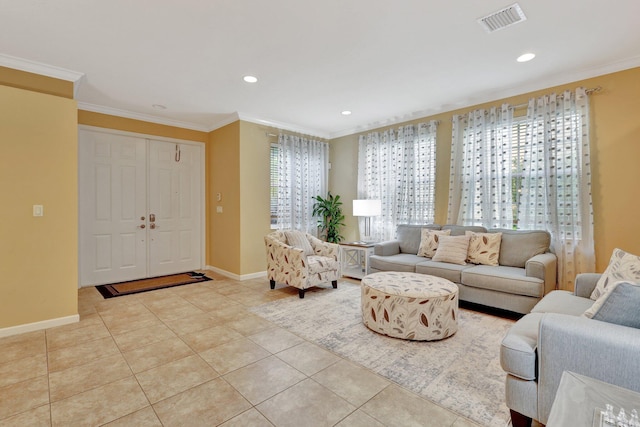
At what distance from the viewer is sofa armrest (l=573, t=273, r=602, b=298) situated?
8.09 ft

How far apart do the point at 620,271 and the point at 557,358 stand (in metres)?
1.30

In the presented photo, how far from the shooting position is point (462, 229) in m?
4.18

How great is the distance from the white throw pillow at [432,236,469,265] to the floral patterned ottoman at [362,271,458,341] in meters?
0.96

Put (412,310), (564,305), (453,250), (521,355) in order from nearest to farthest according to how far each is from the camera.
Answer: (521,355) < (564,305) < (412,310) < (453,250)

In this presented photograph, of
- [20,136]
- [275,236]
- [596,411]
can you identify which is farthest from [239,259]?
[596,411]

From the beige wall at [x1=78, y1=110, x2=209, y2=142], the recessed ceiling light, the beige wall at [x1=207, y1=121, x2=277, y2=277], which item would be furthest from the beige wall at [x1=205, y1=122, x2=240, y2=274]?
the recessed ceiling light

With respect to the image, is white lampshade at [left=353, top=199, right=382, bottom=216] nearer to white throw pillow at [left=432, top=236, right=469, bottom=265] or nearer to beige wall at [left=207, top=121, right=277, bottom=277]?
white throw pillow at [left=432, top=236, right=469, bottom=265]

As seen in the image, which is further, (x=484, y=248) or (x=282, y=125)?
(x=282, y=125)

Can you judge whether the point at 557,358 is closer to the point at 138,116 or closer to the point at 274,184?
the point at 274,184

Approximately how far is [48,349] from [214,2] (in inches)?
126

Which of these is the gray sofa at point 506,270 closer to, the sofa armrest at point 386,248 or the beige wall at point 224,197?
the sofa armrest at point 386,248

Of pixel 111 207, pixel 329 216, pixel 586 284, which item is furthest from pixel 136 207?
pixel 586 284

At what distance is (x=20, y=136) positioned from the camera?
2.92 meters

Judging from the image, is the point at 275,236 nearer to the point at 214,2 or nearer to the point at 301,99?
the point at 301,99
